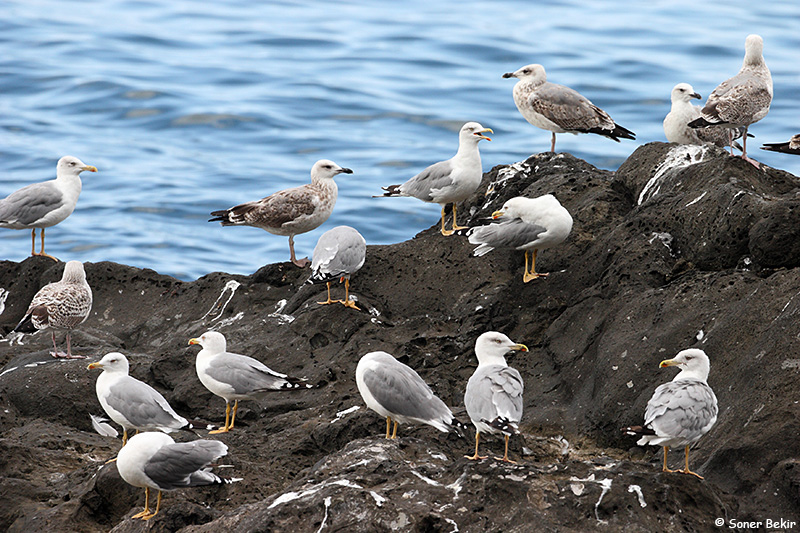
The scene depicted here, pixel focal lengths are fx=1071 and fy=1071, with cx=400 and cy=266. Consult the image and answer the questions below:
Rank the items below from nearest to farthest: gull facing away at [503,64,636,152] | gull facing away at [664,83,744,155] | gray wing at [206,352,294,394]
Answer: gray wing at [206,352,294,394], gull facing away at [664,83,744,155], gull facing away at [503,64,636,152]

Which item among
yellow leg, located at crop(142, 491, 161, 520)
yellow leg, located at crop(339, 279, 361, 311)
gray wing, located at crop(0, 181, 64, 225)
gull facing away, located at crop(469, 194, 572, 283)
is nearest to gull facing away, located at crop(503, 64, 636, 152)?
gull facing away, located at crop(469, 194, 572, 283)

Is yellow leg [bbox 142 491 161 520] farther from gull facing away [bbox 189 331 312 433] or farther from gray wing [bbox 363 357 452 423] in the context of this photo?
gull facing away [bbox 189 331 312 433]

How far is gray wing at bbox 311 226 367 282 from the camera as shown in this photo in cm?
924

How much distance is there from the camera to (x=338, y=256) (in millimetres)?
9289

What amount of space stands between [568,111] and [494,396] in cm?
602

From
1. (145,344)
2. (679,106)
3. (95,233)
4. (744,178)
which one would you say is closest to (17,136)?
(95,233)

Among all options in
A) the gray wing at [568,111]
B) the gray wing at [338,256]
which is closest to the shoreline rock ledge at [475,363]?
the gray wing at [338,256]

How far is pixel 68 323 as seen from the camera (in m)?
9.96

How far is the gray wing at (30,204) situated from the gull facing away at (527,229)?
5.57 metres

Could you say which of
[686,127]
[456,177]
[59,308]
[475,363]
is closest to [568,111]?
[686,127]

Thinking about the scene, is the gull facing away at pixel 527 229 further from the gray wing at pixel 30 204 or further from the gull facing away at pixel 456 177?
the gray wing at pixel 30 204

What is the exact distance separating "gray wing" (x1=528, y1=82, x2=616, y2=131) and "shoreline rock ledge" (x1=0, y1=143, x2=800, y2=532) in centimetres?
72

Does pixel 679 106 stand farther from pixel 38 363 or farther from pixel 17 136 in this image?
pixel 17 136

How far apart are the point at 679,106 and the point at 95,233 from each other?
56.5 feet
